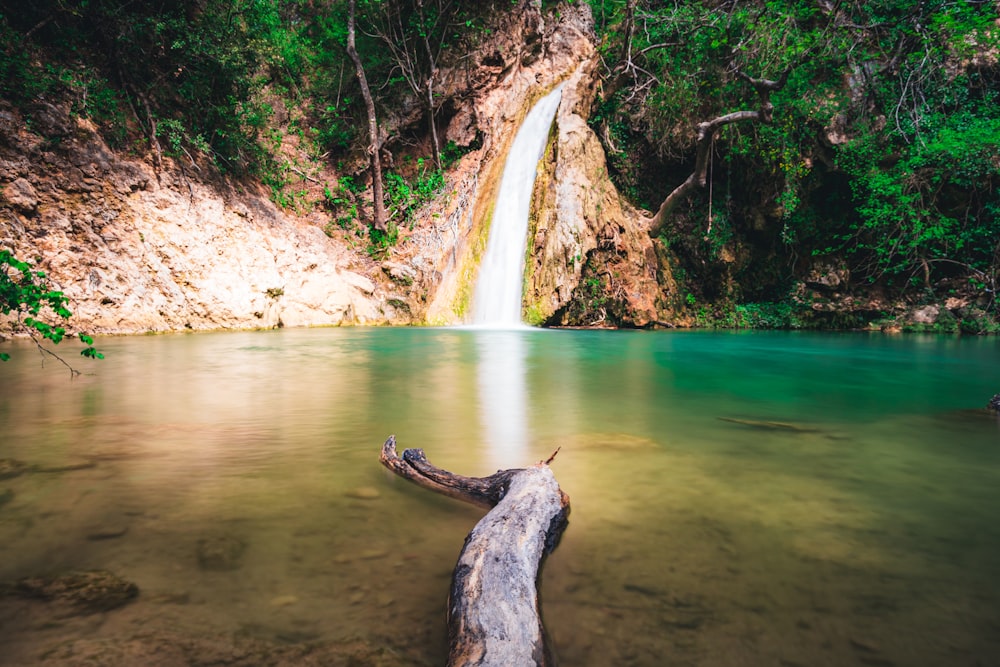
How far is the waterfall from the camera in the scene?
47.7 ft

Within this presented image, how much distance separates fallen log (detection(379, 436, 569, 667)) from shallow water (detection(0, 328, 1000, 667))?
95 mm

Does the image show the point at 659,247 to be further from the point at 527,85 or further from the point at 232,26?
the point at 232,26

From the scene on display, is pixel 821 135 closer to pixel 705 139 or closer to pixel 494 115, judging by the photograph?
pixel 705 139

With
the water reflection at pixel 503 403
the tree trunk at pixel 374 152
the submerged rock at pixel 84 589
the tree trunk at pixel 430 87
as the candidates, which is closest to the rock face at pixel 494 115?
the tree trunk at pixel 430 87

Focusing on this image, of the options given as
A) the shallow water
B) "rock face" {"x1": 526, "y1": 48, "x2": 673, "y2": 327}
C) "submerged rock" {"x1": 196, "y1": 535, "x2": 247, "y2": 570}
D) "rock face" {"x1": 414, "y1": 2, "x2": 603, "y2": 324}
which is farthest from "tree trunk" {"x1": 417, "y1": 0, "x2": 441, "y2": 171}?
"submerged rock" {"x1": 196, "y1": 535, "x2": 247, "y2": 570}

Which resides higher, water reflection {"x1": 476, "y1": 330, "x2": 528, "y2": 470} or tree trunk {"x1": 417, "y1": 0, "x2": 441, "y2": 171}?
tree trunk {"x1": 417, "y1": 0, "x2": 441, "y2": 171}

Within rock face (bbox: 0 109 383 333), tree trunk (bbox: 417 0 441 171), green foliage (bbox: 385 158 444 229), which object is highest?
tree trunk (bbox: 417 0 441 171)

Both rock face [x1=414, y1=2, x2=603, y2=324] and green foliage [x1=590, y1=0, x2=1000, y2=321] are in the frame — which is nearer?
green foliage [x1=590, y1=0, x2=1000, y2=321]

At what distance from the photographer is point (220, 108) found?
13586 mm

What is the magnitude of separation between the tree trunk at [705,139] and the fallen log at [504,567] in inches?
551

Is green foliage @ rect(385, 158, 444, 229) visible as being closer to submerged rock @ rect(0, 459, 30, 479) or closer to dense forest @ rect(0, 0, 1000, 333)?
dense forest @ rect(0, 0, 1000, 333)

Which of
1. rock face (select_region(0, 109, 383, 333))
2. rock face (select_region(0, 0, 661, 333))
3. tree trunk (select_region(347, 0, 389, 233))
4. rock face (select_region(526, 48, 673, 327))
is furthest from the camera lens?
tree trunk (select_region(347, 0, 389, 233))

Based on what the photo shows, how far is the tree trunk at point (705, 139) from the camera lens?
1327 centimetres

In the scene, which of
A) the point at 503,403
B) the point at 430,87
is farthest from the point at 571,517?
the point at 430,87
